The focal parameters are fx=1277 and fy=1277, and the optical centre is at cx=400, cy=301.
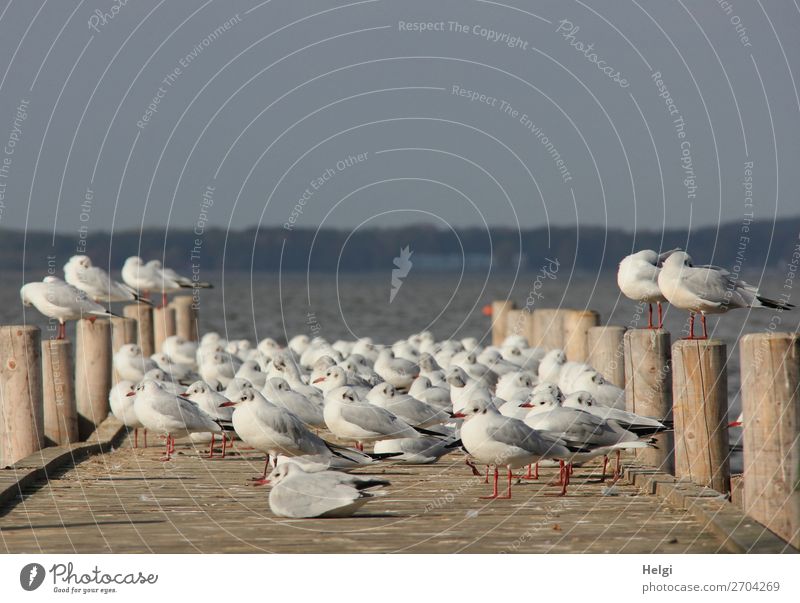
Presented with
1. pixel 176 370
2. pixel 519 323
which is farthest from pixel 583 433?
pixel 519 323

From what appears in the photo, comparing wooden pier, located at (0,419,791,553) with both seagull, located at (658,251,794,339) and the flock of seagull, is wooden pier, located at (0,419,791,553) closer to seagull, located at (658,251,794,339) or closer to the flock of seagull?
the flock of seagull

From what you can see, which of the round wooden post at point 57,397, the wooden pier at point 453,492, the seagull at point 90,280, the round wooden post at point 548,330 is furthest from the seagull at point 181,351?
the round wooden post at point 57,397

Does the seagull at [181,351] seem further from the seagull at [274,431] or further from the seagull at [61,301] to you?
the seagull at [274,431]

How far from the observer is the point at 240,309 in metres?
70.8

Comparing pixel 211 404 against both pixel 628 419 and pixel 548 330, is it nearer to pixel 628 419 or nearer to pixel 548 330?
pixel 628 419

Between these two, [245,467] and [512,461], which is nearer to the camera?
[512,461]

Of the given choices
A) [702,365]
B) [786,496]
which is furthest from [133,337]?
[786,496]

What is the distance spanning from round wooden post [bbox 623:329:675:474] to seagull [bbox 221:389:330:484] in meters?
3.40

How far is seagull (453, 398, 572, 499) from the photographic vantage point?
11.4 metres

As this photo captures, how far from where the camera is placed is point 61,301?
66.4 feet

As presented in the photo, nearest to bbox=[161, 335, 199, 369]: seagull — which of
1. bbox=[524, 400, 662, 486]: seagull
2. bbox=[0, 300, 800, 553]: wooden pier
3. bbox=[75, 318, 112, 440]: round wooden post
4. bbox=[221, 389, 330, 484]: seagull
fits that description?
bbox=[75, 318, 112, 440]: round wooden post
